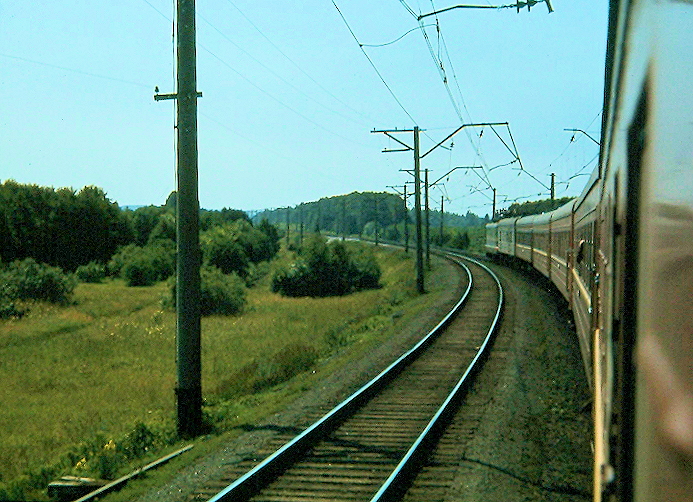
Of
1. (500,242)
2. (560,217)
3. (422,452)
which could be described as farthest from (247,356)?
(500,242)

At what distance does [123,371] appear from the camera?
2162cm

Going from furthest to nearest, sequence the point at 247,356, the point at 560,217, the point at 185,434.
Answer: the point at 247,356
the point at 560,217
the point at 185,434

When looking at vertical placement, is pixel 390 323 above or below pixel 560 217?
below

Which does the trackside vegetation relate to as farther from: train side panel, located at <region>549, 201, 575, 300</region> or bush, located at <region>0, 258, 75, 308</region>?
train side panel, located at <region>549, 201, 575, 300</region>

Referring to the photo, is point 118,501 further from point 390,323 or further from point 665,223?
point 390,323

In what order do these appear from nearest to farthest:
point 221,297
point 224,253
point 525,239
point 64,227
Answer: point 525,239, point 221,297, point 224,253, point 64,227

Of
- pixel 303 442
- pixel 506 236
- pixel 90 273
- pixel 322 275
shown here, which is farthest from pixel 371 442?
pixel 90 273

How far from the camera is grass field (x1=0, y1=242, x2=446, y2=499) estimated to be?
36.9 feet

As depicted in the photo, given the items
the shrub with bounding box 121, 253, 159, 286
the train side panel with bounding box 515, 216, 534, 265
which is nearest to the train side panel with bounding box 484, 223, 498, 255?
the train side panel with bounding box 515, 216, 534, 265

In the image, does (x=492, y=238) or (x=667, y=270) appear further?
(x=492, y=238)

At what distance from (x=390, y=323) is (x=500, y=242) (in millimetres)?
26259

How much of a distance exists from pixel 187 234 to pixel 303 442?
3.77 m

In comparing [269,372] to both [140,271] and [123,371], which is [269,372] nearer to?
[123,371]

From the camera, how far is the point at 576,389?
13.3 m
